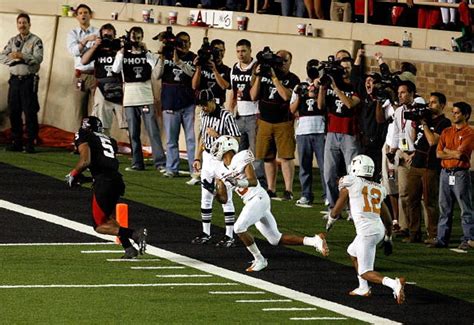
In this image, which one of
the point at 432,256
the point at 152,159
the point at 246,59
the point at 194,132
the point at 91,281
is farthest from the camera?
the point at 152,159

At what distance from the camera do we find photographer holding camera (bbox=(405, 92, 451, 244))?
19328 mm

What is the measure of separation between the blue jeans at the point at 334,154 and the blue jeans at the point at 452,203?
1854 millimetres

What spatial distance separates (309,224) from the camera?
67.7ft

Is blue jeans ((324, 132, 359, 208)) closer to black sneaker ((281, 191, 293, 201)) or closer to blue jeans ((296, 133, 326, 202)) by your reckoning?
blue jeans ((296, 133, 326, 202))

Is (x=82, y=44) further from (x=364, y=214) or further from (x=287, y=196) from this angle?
(x=364, y=214)

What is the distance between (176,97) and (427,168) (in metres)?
5.48

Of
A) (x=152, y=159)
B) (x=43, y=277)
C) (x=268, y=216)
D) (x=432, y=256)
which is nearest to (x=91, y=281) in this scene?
(x=43, y=277)

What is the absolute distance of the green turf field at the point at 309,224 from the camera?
1762cm

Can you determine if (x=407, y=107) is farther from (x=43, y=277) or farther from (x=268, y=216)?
(x=43, y=277)

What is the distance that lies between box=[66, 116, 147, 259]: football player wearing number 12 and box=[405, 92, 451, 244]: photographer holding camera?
3683 mm

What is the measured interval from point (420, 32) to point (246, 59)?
14.4ft

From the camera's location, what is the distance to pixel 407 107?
19562 millimetres

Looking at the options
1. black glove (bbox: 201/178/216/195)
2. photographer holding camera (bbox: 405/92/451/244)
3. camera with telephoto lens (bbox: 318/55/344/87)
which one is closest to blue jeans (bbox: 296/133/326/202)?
camera with telephoto lens (bbox: 318/55/344/87)

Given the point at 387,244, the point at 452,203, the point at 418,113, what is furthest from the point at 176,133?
the point at 387,244
